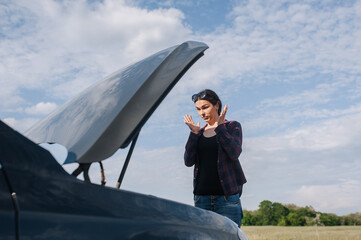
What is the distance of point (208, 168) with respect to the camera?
12.1ft

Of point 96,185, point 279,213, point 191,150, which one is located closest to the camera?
point 96,185

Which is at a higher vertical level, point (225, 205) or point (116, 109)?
point (116, 109)

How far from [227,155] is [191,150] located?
37 cm

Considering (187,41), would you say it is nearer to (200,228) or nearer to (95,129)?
(95,129)

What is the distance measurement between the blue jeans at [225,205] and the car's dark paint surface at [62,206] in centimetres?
206

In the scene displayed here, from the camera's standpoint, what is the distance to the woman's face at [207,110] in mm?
3808

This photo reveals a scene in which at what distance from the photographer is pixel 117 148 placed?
151 centimetres

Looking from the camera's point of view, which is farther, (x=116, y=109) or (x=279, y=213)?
(x=279, y=213)

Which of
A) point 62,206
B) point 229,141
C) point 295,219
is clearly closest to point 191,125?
point 229,141

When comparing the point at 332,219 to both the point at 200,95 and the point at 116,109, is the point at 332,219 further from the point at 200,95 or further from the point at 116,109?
the point at 116,109

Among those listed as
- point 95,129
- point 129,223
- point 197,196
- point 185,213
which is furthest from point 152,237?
point 197,196

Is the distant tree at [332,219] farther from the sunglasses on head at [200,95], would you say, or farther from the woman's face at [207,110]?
the sunglasses on head at [200,95]

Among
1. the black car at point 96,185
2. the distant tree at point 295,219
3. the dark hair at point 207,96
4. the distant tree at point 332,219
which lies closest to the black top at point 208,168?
the dark hair at point 207,96

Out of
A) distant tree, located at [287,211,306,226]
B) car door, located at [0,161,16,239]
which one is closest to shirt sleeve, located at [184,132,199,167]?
car door, located at [0,161,16,239]
